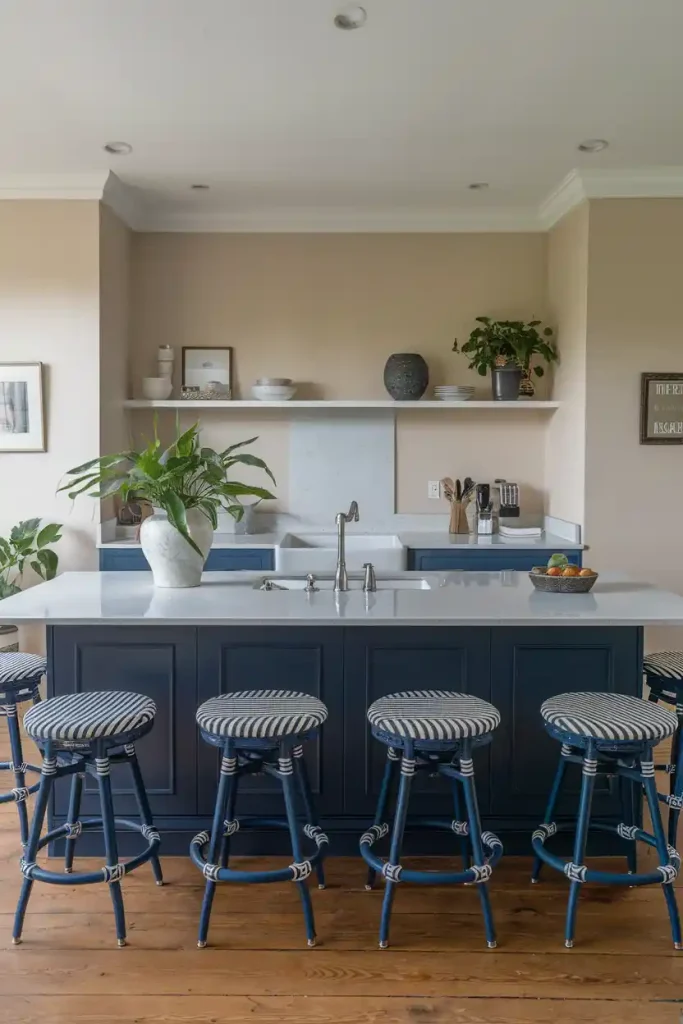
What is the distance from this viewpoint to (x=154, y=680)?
2729 mm

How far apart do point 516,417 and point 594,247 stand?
117 centimetres

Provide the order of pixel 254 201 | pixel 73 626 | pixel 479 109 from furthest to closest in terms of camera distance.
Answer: pixel 254 201
pixel 479 109
pixel 73 626

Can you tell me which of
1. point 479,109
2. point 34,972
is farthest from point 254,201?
point 34,972

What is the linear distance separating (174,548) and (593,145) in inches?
109

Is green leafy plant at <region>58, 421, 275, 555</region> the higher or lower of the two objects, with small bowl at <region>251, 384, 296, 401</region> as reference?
lower

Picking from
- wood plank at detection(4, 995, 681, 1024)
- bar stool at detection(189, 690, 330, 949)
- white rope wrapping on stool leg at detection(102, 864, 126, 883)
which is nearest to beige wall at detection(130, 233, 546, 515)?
bar stool at detection(189, 690, 330, 949)

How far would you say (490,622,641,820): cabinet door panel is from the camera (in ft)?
8.96

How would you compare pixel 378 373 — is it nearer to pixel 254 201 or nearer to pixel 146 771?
pixel 254 201

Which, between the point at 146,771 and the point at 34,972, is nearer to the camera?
the point at 34,972

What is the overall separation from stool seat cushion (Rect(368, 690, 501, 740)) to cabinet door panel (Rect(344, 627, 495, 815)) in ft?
0.76

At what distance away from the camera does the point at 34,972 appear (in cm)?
217

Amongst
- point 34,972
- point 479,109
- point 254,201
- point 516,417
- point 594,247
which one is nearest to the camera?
Result: point 34,972

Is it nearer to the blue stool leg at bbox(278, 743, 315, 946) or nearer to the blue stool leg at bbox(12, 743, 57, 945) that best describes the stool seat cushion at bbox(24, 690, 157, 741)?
the blue stool leg at bbox(12, 743, 57, 945)

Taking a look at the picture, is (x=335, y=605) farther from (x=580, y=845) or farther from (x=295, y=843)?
(x=580, y=845)
